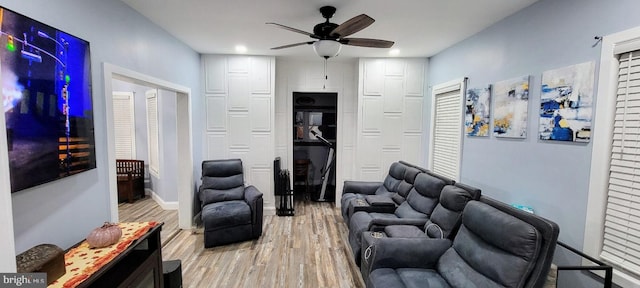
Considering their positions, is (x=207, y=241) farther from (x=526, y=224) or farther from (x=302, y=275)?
(x=526, y=224)

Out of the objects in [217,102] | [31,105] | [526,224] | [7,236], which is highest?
[217,102]

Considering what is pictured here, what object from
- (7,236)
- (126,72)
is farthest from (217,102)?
(7,236)

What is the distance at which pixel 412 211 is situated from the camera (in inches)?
122

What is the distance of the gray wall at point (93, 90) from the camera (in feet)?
5.03

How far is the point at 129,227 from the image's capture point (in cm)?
192

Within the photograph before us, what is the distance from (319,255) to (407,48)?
320 cm

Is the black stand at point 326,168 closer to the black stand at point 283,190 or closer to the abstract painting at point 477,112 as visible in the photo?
the black stand at point 283,190

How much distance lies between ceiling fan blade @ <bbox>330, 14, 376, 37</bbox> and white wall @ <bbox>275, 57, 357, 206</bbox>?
8.13 feet

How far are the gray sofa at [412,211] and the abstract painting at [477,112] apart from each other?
2.53ft

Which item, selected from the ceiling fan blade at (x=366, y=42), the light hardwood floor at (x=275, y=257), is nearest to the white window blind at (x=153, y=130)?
the light hardwood floor at (x=275, y=257)

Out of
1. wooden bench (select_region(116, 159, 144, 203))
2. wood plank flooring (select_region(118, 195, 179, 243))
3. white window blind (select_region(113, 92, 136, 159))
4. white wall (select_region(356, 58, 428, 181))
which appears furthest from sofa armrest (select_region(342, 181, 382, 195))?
white window blind (select_region(113, 92, 136, 159))

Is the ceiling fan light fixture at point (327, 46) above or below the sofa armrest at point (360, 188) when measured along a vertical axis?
above

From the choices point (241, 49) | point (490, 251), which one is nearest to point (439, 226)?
point (490, 251)

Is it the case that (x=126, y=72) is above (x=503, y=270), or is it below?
above
